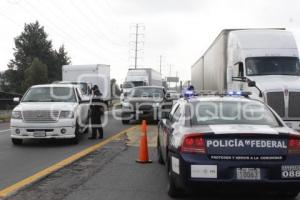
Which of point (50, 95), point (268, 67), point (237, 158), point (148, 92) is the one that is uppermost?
point (268, 67)

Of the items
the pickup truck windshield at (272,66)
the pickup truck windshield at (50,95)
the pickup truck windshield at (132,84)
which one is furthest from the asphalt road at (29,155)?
the pickup truck windshield at (132,84)

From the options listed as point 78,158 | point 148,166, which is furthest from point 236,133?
point 78,158

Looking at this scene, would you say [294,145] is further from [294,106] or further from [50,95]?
[50,95]

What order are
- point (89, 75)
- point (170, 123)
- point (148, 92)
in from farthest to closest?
point (89, 75)
point (148, 92)
point (170, 123)

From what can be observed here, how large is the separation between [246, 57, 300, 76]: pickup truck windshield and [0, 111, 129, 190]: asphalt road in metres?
5.82

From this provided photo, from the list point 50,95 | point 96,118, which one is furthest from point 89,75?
point 50,95

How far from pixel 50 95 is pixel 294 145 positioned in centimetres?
977

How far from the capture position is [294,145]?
271 inches

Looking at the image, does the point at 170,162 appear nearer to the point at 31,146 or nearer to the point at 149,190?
the point at 149,190

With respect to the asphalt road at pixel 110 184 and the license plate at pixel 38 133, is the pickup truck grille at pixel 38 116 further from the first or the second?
the asphalt road at pixel 110 184

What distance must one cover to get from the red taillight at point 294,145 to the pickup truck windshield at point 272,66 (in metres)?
11.2

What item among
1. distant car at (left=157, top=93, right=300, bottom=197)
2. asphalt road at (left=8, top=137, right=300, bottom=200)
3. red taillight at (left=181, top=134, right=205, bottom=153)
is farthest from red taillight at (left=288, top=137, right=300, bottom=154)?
red taillight at (left=181, top=134, right=205, bottom=153)

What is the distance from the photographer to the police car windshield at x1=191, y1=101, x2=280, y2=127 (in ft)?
25.3

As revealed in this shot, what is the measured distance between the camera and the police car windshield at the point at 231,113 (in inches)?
304
